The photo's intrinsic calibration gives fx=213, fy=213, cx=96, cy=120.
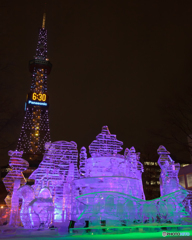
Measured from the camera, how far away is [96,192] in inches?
494

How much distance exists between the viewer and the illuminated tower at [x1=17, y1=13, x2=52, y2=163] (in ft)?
247

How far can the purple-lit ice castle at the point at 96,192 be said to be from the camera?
1247 centimetres

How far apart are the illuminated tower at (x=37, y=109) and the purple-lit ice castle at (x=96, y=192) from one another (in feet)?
194

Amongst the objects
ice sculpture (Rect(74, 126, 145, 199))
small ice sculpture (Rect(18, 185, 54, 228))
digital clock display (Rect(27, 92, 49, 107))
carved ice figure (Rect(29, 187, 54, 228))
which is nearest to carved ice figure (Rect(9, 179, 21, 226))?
small ice sculpture (Rect(18, 185, 54, 228))

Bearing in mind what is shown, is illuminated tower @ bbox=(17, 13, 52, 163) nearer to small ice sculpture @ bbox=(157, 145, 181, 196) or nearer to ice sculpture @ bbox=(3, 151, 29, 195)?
ice sculpture @ bbox=(3, 151, 29, 195)

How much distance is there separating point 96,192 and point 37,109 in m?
77.4

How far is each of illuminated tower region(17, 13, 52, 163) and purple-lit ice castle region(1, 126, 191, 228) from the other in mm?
59113

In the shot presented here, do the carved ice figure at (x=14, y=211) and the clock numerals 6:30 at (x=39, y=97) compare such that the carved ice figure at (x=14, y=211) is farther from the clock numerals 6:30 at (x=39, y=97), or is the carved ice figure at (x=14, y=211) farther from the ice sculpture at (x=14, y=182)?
the clock numerals 6:30 at (x=39, y=97)

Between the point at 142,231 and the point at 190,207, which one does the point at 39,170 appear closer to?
the point at 142,231

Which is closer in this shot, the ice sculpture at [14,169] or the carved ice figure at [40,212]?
the carved ice figure at [40,212]

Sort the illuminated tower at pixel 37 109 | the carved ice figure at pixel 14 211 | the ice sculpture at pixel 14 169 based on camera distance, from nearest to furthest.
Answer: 1. the carved ice figure at pixel 14 211
2. the ice sculpture at pixel 14 169
3. the illuminated tower at pixel 37 109

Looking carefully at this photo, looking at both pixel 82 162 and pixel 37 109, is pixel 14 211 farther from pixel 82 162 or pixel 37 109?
pixel 37 109

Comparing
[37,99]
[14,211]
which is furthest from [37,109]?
[14,211]

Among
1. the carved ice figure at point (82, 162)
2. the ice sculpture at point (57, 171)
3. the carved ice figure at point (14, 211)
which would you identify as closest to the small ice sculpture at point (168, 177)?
the carved ice figure at point (82, 162)
